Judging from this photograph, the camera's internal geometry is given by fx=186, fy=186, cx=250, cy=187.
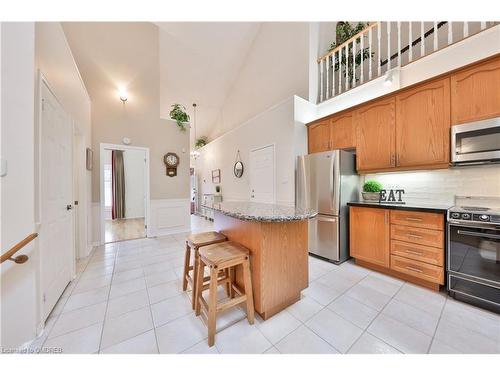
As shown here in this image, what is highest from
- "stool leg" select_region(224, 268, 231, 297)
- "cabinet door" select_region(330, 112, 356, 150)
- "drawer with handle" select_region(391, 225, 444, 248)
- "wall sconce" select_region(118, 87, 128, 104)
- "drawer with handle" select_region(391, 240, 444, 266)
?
"wall sconce" select_region(118, 87, 128, 104)

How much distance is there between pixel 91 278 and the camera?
232 centimetres

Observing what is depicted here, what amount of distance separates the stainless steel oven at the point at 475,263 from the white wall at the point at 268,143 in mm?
2013

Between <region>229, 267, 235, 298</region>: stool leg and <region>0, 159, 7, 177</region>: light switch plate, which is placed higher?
<region>0, 159, 7, 177</region>: light switch plate

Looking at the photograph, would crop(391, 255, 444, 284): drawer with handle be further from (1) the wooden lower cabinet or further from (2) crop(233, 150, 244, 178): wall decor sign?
(2) crop(233, 150, 244, 178): wall decor sign

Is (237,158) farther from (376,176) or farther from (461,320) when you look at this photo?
(461,320)

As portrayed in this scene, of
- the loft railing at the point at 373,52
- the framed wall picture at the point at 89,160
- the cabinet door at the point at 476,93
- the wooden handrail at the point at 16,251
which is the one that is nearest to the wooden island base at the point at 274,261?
the wooden handrail at the point at 16,251

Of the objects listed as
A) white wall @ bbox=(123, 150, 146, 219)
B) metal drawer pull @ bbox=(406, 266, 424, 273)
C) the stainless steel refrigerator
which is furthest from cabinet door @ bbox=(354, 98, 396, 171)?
white wall @ bbox=(123, 150, 146, 219)

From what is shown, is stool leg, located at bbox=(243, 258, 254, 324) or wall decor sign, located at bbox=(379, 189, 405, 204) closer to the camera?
stool leg, located at bbox=(243, 258, 254, 324)

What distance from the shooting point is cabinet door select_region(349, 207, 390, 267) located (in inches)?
90.5

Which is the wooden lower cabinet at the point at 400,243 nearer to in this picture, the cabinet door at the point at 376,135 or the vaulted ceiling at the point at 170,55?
the cabinet door at the point at 376,135

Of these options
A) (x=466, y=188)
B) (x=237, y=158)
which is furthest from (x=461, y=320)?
(x=237, y=158)

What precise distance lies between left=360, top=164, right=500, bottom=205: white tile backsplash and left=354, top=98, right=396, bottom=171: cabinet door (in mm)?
392

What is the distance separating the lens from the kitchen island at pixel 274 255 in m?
1.50
